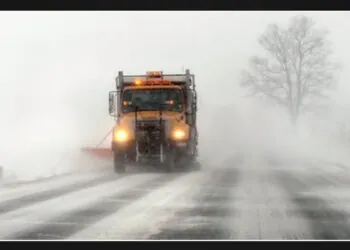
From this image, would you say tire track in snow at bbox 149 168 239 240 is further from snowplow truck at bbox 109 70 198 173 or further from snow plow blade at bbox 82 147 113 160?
snow plow blade at bbox 82 147 113 160

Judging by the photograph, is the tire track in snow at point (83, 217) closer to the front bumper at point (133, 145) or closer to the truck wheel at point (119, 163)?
the front bumper at point (133, 145)

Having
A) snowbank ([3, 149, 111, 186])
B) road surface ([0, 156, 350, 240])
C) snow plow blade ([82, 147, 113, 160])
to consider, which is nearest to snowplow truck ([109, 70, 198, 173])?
road surface ([0, 156, 350, 240])

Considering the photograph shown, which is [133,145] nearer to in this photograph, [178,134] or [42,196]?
[178,134]

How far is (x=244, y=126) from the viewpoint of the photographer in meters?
39.9

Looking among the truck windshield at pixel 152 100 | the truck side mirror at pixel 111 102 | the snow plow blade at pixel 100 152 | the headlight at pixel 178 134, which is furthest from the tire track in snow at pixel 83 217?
the snow plow blade at pixel 100 152

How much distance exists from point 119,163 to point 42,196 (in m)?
6.84

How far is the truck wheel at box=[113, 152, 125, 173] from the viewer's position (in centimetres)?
2094

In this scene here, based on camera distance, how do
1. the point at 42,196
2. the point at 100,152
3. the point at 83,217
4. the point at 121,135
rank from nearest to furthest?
1. the point at 83,217
2. the point at 42,196
3. the point at 121,135
4. the point at 100,152

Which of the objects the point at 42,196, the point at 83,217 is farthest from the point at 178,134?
the point at 83,217

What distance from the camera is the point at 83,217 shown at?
1120 centimetres

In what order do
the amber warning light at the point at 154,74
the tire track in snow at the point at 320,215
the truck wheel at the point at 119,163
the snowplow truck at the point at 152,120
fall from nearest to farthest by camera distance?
the tire track in snow at the point at 320,215
the snowplow truck at the point at 152,120
the truck wheel at the point at 119,163
the amber warning light at the point at 154,74

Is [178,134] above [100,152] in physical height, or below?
above

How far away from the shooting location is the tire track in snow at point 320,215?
962 cm

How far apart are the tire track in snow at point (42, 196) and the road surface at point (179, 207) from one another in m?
0.02
